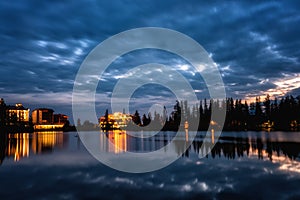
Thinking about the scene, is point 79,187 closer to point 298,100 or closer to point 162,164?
point 162,164

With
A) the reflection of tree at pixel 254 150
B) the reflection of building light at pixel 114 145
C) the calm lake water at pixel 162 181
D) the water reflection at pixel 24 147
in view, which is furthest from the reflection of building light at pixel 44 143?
the reflection of tree at pixel 254 150

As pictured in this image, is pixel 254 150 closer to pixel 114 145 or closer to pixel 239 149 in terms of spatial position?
pixel 239 149

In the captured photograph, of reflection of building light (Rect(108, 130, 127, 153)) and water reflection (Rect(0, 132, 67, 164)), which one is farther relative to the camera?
reflection of building light (Rect(108, 130, 127, 153))

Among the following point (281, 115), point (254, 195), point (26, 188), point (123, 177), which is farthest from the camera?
point (281, 115)

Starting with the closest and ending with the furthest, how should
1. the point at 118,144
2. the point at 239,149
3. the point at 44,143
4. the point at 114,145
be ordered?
the point at 239,149
the point at 114,145
the point at 118,144
the point at 44,143

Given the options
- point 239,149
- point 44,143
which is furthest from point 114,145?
point 239,149

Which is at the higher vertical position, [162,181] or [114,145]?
[162,181]

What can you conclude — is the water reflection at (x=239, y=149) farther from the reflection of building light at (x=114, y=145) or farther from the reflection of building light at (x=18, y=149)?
the reflection of building light at (x=18, y=149)

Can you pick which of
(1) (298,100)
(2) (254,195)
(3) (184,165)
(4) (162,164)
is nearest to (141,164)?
(4) (162,164)

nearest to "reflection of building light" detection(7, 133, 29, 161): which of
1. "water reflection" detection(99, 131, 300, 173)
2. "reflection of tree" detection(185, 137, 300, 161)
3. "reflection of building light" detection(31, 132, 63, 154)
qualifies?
"reflection of building light" detection(31, 132, 63, 154)

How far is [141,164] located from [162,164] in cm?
206

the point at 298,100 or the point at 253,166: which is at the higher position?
the point at 298,100

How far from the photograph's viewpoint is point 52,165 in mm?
25312

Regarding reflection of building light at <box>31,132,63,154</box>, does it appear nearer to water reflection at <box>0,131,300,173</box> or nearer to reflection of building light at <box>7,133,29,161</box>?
water reflection at <box>0,131,300,173</box>
